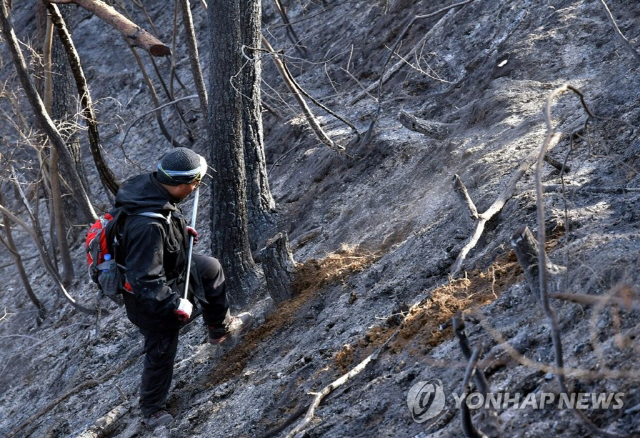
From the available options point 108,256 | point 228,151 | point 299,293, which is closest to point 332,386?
point 108,256

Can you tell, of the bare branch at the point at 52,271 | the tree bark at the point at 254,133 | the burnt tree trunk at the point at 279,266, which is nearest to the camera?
the burnt tree trunk at the point at 279,266

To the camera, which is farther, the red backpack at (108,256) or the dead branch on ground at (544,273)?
the red backpack at (108,256)

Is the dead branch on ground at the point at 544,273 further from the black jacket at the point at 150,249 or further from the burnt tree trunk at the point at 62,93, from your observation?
the burnt tree trunk at the point at 62,93

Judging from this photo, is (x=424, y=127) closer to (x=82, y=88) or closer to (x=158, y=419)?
(x=82, y=88)

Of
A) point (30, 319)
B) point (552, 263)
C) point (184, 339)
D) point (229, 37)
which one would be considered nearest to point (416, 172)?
point (229, 37)

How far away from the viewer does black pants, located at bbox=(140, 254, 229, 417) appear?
5484mm

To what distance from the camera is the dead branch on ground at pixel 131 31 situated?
21.7 ft

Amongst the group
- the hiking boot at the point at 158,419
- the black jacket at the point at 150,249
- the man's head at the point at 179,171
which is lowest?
the hiking boot at the point at 158,419

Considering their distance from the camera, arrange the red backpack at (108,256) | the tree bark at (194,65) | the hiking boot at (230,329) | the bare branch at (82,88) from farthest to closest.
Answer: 1. the tree bark at (194,65)
2. the bare branch at (82,88)
3. the hiking boot at (230,329)
4. the red backpack at (108,256)

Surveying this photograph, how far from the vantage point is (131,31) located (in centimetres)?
675

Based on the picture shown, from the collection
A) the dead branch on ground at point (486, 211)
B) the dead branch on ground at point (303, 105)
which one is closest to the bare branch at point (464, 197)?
the dead branch on ground at point (486, 211)

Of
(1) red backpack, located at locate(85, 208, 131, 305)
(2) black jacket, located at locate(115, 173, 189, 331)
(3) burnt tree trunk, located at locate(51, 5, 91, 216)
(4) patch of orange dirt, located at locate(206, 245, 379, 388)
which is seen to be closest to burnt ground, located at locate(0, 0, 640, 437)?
(4) patch of orange dirt, located at locate(206, 245, 379, 388)

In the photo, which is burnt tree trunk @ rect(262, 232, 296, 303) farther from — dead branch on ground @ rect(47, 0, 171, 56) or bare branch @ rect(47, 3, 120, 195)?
bare branch @ rect(47, 3, 120, 195)

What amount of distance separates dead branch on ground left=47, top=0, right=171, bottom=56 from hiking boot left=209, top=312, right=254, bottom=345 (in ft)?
7.68
